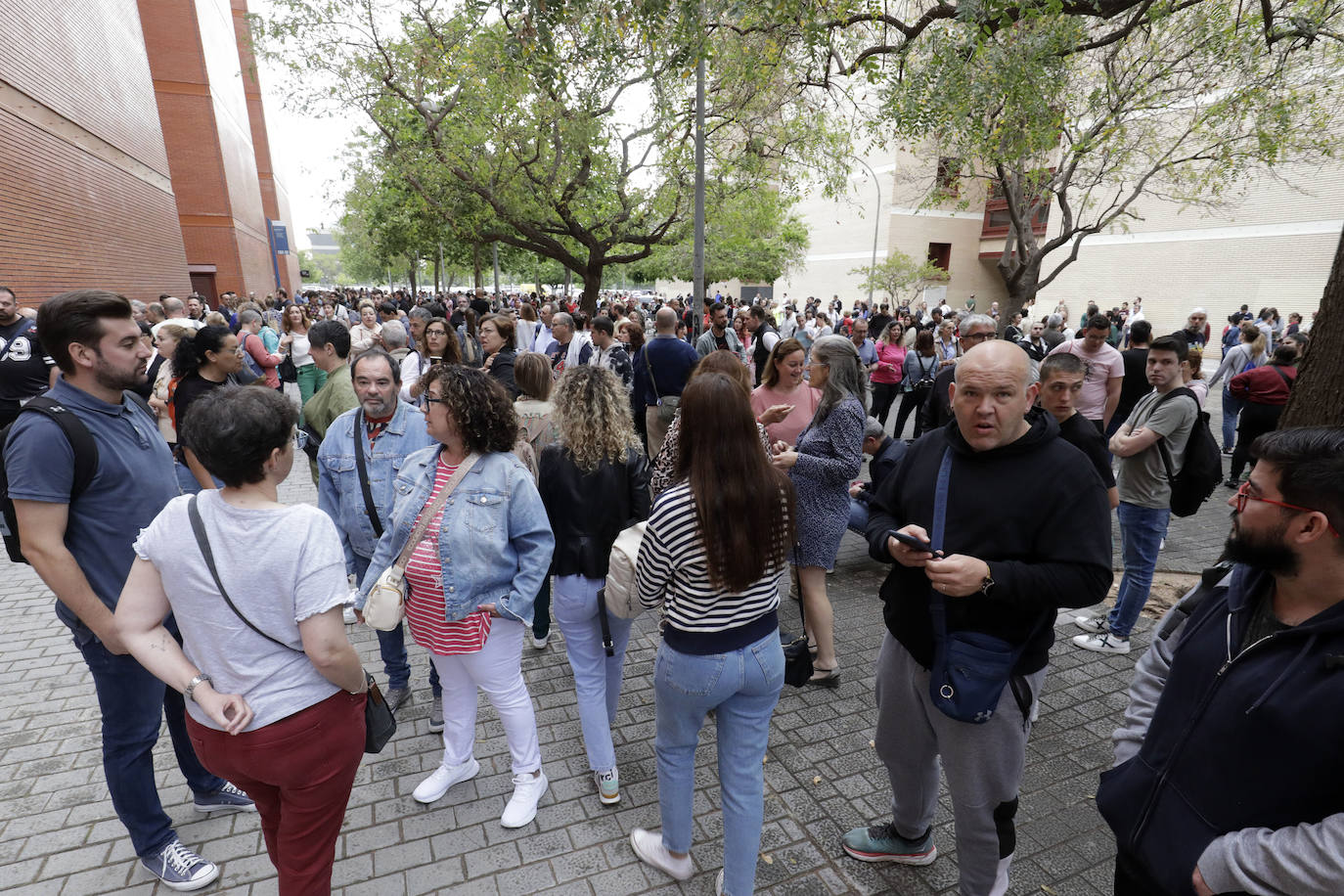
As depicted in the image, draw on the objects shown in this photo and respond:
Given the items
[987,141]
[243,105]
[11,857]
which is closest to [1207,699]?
[11,857]

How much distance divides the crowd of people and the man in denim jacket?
0.7 inches

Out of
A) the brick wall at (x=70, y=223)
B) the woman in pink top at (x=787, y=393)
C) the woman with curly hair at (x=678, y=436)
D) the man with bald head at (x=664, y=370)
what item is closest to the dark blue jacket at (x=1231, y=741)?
the woman with curly hair at (x=678, y=436)

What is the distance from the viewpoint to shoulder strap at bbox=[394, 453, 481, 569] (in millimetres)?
2768

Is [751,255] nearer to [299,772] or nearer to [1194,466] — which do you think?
[1194,466]

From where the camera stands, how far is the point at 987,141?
289 inches

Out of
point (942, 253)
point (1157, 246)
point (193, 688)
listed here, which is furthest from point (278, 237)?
point (1157, 246)

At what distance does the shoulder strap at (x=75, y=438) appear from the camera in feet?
7.43

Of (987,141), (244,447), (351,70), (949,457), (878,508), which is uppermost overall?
(351,70)

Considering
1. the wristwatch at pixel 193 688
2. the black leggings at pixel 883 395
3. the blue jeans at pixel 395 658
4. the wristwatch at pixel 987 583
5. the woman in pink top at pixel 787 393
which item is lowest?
the blue jeans at pixel 395 658

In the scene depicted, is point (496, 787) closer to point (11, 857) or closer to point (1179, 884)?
point (11, 857)

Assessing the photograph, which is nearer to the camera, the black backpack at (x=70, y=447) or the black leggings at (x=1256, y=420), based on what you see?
the black backpack at (x=70, y=447)

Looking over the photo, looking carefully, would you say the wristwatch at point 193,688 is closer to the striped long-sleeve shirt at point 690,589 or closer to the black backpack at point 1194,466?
the striped long-sleeve shirt at point 690,589

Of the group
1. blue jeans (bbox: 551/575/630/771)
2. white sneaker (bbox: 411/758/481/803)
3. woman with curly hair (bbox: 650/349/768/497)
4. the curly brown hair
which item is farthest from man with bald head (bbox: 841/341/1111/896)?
white sneaker (bbox: 411/758/481/803)

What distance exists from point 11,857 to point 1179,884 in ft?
14.2
